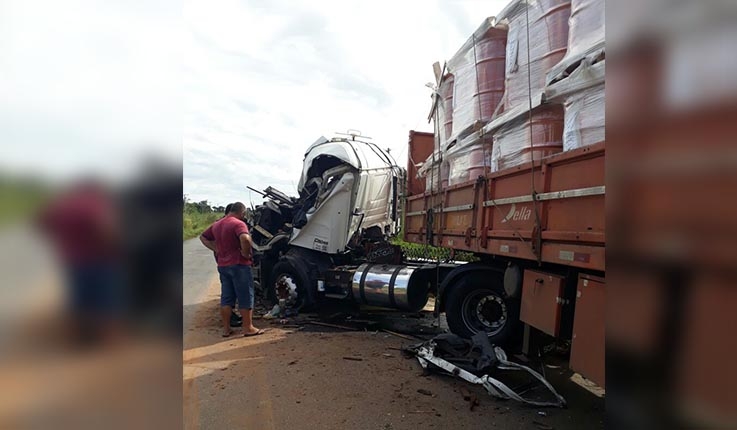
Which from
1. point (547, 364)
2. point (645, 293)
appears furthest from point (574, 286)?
point (645, 293)

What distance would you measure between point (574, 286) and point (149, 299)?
12.0 ft

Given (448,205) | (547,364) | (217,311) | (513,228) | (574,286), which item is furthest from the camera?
(217,311)

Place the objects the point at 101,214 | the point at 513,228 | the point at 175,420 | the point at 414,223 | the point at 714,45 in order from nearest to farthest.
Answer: the point at 714,45 → the point at 101,214 → the point at 175,420 → the point at 513,228 → the point at 414,223

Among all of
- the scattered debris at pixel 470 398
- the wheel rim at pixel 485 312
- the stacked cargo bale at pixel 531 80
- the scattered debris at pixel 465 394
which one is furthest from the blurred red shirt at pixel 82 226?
the wheel rim at pixel 485 312

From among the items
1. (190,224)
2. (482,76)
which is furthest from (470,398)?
(190,224)

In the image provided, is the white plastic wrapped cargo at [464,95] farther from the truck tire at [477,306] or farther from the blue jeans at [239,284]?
the blue jeans at [239,284]

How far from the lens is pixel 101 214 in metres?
0.72

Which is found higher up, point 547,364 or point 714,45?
point 714,45

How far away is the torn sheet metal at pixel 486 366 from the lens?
12.7 ft

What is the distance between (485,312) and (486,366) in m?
1.24

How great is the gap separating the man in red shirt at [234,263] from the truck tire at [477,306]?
2.73m

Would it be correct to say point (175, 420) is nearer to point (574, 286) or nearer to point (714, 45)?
point (714, 45)

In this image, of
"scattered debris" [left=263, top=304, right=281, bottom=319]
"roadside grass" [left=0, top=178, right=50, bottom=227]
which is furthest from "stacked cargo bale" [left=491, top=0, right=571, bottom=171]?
"scattered debris" [left=263, top=304, right=281, bottom=319]

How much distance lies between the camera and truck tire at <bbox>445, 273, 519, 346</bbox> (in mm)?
5129
